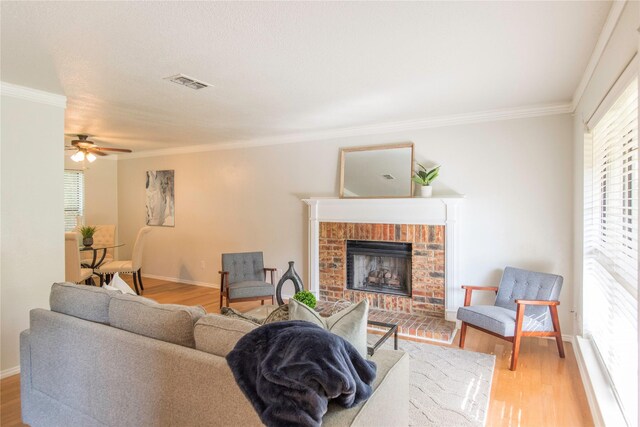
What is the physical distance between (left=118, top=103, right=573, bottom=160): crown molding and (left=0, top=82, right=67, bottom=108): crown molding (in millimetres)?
2630

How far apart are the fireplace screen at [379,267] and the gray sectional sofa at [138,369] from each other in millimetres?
2661

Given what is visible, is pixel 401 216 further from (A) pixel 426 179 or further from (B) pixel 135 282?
(B) pixel 135 282

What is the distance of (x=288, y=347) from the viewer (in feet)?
4.25

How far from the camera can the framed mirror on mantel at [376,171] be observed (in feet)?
14.8

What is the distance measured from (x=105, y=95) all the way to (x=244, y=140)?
2421 millimetres

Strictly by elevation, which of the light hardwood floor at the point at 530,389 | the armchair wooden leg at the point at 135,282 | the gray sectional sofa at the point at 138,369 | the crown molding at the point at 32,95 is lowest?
the light hardwood floor at the point at 530,389

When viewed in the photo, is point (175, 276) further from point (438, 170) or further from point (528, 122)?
point (528, 122)

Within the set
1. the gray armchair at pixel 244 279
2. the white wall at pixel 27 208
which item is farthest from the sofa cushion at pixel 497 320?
the white wall at pixel 27 208

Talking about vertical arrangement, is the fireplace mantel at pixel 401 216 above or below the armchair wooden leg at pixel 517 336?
above

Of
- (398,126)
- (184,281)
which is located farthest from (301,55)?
(184,281)

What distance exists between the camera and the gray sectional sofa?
4.92 ft

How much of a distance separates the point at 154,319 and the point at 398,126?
361 centimetres

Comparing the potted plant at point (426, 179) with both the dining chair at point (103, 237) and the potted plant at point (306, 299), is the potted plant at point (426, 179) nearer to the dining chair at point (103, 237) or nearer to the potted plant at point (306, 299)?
the potted plant at point (306, 299)

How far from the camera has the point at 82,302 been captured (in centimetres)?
209
